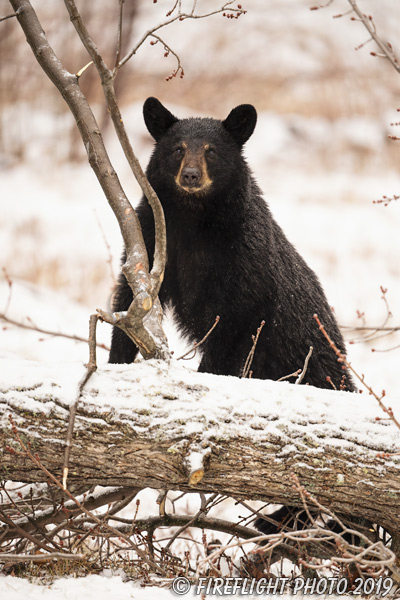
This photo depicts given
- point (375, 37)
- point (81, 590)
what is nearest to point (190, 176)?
point (375, 37)

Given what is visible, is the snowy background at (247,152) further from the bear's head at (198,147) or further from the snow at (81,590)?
the snow at (81,590)

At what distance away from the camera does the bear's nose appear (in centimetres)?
406

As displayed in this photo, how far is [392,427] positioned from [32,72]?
39.0 ft

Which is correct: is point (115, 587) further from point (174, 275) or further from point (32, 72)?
point (32, 72)

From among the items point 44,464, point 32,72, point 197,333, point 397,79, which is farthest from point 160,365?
point 397,79

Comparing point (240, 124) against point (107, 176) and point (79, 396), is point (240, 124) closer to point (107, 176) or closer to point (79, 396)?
point (107, 176)

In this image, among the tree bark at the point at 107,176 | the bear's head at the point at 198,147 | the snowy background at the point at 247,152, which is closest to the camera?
the tree bark at the point at 107,176

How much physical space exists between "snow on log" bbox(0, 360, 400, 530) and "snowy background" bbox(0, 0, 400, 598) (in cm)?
575

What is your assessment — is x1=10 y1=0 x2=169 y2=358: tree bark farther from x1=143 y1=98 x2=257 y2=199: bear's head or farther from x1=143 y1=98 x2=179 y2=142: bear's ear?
x1=143 y1=98 x2=179 y2=142: bear's ear

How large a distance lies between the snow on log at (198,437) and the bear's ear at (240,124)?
6.73 feet

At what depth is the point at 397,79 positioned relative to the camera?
14.8m

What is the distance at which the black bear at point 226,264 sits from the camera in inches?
163

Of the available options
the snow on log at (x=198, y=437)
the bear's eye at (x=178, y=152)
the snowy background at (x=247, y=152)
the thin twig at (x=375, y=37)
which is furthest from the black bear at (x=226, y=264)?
the snowy background at (x=247, y=152)

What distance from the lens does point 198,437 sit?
A: 2.72m
